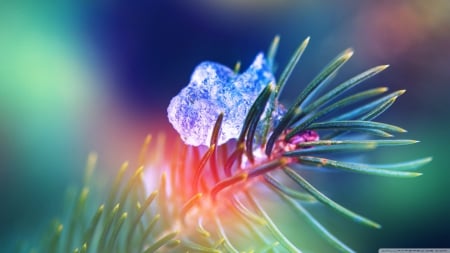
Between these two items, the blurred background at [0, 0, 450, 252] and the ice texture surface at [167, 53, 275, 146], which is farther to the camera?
the blurred background at [0, 0, 450, 252]

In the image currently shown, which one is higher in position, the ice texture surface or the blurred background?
the blurred background

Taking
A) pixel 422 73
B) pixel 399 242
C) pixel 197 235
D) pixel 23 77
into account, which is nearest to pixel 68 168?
pixel 23 77

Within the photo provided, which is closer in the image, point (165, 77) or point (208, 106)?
point (208, 106)

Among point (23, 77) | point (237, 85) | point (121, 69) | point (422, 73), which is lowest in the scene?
point (237, 85)

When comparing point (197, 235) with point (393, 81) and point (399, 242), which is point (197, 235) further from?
point (393, 81)
